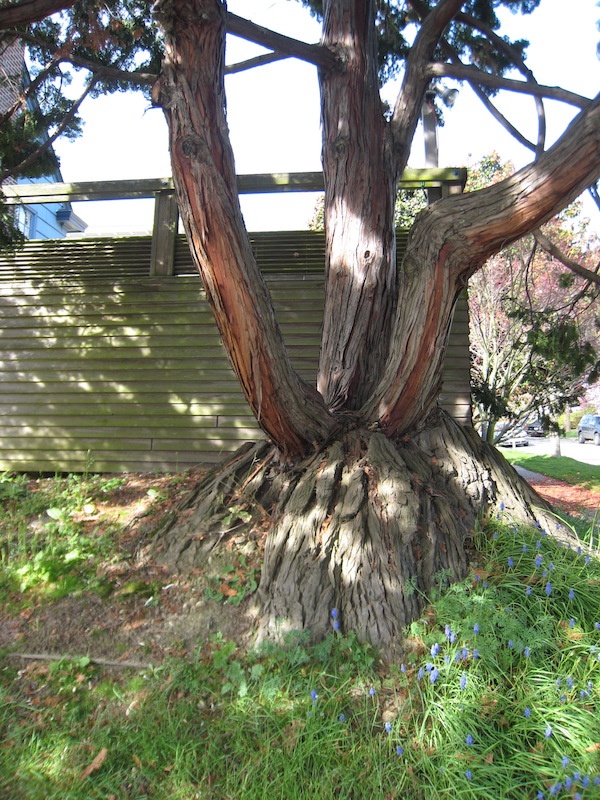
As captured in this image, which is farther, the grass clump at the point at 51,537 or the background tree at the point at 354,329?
the grass clump at the point at 51,537

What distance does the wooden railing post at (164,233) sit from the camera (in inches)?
261

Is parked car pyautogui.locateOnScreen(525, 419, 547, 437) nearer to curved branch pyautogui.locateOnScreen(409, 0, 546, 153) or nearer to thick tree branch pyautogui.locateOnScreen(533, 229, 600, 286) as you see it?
thick tree branch pyautogui.locateOnScreen(533, 229, 600, 286)

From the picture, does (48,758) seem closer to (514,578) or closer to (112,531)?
(112,531)

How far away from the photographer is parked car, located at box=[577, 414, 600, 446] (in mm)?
29219

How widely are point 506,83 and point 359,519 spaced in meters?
3.93

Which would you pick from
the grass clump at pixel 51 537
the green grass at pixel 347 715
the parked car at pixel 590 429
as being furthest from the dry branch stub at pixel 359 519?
the parked car at pixel 590 429

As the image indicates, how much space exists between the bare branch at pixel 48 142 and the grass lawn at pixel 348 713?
4796 millimetres

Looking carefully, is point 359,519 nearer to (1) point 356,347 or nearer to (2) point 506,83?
(1) point 356,347

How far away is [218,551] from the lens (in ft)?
13.0

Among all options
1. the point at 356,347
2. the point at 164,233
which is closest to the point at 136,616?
the point at 356,347

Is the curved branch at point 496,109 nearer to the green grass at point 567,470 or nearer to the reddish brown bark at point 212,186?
the reddish brown bark at point 212,186

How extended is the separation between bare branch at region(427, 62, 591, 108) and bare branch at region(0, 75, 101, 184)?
10.8ft

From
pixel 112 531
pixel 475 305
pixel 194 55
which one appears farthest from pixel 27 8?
pixel 475 305

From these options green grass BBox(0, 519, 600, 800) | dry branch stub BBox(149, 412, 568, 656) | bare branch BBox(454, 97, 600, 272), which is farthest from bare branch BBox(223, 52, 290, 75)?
green grass BBox(0, 519, 600, 800)
